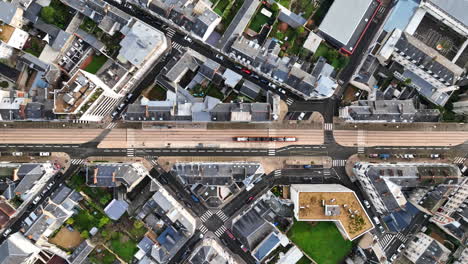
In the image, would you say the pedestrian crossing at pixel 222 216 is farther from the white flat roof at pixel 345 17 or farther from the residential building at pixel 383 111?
the white flat roof at pixel 345 17

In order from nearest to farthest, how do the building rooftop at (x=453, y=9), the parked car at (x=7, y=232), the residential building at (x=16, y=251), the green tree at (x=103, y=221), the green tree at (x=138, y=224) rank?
the residential building at (x=16, y=251) < the building rooftop at (x=453, y=9) < the green tree at (x=138, y=224) < the green tree at (x=103, y=221) < the parked car at (x=7, y=232)

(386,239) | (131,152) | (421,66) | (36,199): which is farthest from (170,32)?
(386,239)

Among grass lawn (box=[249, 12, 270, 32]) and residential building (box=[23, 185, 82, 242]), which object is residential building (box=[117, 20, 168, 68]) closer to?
grass lawn (box=[249, 12, 270, 32])

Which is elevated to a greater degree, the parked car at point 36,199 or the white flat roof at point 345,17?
the white flat roof at point 345,17

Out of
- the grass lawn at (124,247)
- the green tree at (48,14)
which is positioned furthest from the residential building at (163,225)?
the green tree at (48,14)

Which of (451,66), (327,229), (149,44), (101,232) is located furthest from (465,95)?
(101,232)

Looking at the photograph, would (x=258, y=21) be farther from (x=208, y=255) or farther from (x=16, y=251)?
(x=16, y=251)

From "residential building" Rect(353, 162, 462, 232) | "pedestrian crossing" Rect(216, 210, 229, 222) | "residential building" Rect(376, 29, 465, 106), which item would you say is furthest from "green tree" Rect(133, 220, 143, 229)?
"residential building" Rect(376, 29, 465, 106)

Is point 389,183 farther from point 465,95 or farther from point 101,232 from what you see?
point 101,232
